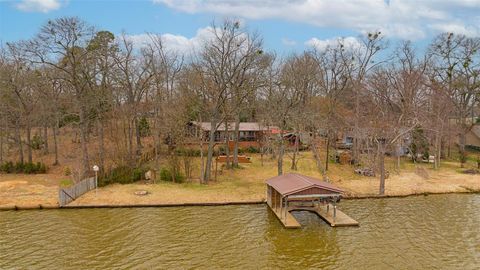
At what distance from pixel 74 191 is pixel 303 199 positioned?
13533mm

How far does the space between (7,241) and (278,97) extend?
81.1 ft

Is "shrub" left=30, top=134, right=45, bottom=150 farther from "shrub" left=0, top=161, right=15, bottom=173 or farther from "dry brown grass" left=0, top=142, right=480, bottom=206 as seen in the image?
"shrub" left=0, top=161, right=15, bottom=173

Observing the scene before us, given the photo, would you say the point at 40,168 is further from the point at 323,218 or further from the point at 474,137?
the point at 474,137

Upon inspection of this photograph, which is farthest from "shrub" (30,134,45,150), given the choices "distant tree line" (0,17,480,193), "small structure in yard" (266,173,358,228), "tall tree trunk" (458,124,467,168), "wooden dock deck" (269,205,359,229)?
"tall tree trunk" (458,124,467,168)

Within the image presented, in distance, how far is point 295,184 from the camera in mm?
19219

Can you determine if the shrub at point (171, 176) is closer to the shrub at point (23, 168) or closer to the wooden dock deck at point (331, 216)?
the wooden dock deck at point (331, 216)

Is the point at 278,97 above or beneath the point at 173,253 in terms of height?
above

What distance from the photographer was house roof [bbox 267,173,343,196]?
60.1ft

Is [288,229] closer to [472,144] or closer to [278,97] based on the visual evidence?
[278,97]

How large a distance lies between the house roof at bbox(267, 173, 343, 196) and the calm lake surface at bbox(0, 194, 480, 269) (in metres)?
1.76

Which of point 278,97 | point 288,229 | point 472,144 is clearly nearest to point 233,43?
point 278,97

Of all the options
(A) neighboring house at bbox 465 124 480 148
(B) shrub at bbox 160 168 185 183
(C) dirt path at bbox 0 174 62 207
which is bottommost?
(C) dirt path at bbox 0 174 62 207

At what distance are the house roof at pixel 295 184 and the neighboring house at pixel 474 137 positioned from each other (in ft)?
124

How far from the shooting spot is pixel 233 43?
27375mm
